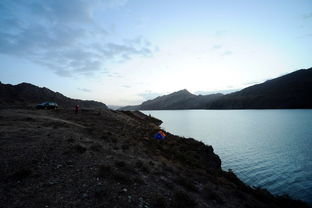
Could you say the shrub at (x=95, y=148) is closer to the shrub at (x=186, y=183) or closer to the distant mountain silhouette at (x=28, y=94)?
the shrub at (x=186, y=183)

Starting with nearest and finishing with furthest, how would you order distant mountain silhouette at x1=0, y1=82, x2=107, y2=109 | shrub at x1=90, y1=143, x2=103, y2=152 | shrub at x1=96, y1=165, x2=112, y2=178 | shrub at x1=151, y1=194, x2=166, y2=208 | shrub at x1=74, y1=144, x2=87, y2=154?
shrub at x1=151, y1=194, x2=166, y2=208 < shrub at x1=96, y1=165, x2=112, y2=178 < shrub at x1=74, y1=144, x2=87, y2=154 < shrub at x1=90, y1=143, x2=103, y2=152 < distant mountain silhouette at x1=0, y1=82, x2=107, y2=109

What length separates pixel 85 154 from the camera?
554 inches

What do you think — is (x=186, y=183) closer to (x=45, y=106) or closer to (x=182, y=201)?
(x=182, y=201)

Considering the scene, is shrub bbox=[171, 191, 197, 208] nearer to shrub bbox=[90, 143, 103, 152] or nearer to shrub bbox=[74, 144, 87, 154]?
shrub bbox=[90, 143, 103, 152]

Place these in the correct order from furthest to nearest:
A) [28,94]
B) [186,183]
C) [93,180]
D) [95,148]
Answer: [28,94] < [95,148] < [186,183] < [93,180]

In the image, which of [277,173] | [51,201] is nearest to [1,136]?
[51,201]

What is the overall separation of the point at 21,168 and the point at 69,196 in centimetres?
432

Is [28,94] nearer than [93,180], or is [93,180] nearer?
[93,180]

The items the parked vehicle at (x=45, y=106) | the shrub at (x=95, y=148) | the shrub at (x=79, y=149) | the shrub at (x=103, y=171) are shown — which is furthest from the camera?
the parked vehicle at (x=45, y=106)

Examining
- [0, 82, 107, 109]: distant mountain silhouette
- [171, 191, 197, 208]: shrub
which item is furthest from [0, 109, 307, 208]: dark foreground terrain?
[0, 82, 107, 109]: distant mountain silhouette

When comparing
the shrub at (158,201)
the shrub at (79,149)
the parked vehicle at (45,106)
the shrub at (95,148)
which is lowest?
the shrub at (158,201)

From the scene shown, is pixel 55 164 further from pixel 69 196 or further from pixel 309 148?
pixel 309 148

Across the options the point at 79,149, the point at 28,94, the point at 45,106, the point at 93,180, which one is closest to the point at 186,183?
the point at 93,180

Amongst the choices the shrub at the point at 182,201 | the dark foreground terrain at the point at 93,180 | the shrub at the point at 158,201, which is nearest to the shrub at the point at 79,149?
the dark foreground terrain at the point at 93,180
